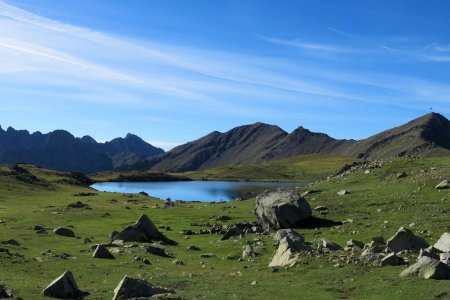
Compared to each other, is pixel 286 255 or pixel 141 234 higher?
pixel 286 255

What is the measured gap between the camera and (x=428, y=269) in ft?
84.4

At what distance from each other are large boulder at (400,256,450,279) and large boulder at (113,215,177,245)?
90.6 feet

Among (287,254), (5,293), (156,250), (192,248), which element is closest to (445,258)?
(287,254)

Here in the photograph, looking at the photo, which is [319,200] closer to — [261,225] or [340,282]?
[261,225]

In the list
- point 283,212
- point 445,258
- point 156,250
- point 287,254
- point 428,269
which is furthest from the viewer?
point 283,212

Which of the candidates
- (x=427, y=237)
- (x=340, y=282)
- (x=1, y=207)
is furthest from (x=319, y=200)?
(x=1, y=207)

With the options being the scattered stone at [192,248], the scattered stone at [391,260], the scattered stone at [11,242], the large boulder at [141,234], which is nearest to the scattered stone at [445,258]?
the scattered stone at [391,260]

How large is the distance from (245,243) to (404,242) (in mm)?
15816

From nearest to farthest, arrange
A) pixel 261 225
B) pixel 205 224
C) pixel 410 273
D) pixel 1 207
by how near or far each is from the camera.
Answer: pixel 410 273 < pixel 261 225 < pixel 205 224 < pixel 1 207

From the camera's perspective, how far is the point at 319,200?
65125 mm

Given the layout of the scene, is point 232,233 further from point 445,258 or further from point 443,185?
point 443,185

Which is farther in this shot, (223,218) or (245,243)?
(223,218)

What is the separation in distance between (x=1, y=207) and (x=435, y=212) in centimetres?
6928

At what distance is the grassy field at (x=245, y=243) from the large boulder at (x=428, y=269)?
0.66 meters
